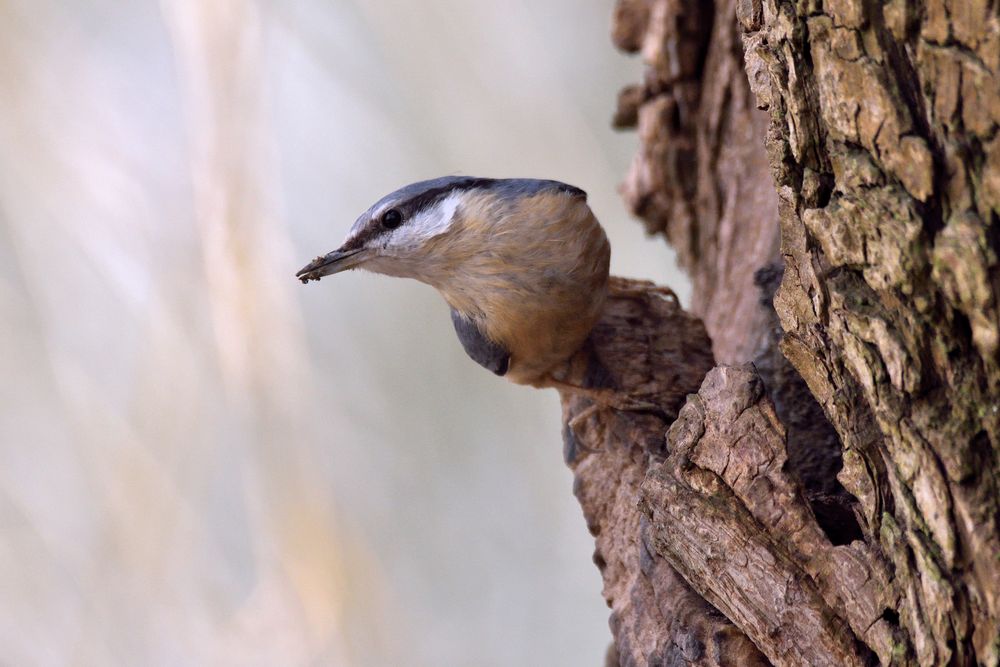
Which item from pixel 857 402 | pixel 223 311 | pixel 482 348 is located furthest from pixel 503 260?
pixel 223 311

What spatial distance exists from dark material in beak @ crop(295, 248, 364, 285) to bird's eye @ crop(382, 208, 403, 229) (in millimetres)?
90

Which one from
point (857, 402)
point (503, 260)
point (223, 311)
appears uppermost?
point (223, 311)

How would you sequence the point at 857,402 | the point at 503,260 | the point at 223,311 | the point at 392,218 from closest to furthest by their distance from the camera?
1. the point at 857,402
2. the point at 503,260
3. the point at 392,218
4. the point at 223,311

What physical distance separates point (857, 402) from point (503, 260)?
1081mm

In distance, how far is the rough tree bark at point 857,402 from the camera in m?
1.08

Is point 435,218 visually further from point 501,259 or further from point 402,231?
point 501,259

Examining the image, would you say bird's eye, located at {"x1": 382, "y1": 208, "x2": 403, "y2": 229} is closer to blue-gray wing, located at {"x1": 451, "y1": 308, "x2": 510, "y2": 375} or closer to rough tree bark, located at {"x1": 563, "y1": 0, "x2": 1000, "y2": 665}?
blue-gray wing, located at {"x1": 451, "y1": 308, "x2": 510, "y2": 375}

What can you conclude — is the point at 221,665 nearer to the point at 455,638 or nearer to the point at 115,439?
the point at 115,439

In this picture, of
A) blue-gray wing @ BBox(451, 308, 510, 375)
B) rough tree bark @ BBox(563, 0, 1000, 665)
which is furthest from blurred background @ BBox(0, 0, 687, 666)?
rough tree bark @ BBox(563, 0, 1000, 665)

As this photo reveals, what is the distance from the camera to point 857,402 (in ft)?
4.19

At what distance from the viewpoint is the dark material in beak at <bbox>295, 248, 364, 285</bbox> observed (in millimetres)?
2213

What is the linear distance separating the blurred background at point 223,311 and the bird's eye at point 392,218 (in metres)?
0.96

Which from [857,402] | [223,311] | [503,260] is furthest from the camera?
[223,311]

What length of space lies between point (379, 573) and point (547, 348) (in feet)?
6.19
